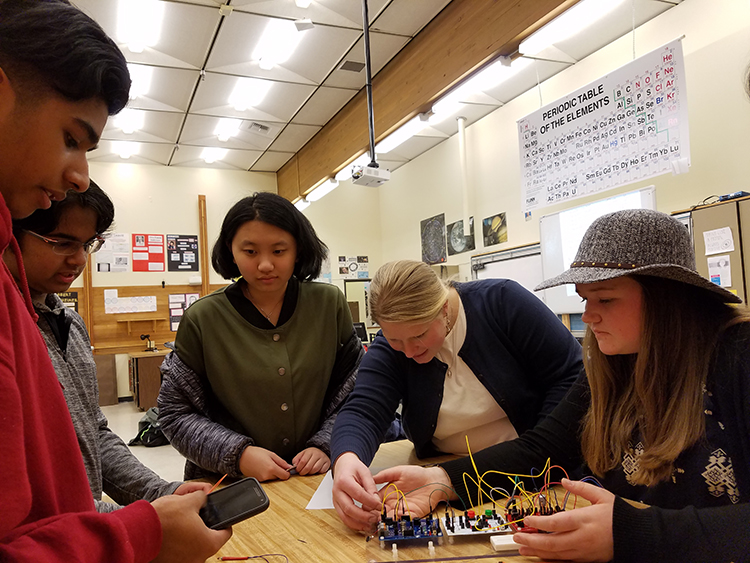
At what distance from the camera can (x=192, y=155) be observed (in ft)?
22.3

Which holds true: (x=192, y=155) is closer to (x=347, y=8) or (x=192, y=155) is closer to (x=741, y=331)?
(x=347, y=8)

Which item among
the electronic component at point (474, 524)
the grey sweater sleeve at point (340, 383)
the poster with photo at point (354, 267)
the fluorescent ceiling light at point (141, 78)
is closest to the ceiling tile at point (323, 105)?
the fluorescent ceiling light at point (141, 78)

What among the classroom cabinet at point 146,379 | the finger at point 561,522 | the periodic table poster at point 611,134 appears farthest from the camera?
the classroom cabinet at point 146,379

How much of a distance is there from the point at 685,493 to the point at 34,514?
1.03 meters

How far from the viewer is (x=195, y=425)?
138 cm

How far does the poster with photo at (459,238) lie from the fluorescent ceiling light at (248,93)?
2.53m

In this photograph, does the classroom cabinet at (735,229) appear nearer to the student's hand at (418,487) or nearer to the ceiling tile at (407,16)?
the ceiling tile at (407,16)

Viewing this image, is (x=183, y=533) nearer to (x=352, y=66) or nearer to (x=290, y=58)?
(x=290, y=58)

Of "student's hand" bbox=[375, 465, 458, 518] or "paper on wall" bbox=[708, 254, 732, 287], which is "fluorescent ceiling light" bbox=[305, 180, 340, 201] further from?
"student's hand" bbox=[375, 465, 458, 518]

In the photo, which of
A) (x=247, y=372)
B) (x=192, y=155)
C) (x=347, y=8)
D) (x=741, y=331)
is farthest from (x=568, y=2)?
(x=192, y=155)

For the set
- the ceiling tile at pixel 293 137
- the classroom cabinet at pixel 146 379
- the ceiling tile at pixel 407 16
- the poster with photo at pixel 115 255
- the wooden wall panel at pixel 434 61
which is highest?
the ceiling tile at pixel 407 16

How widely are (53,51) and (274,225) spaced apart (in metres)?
0.90

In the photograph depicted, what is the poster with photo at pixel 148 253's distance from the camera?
7.09 metres

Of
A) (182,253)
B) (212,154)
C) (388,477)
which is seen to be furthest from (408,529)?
(182,253)
